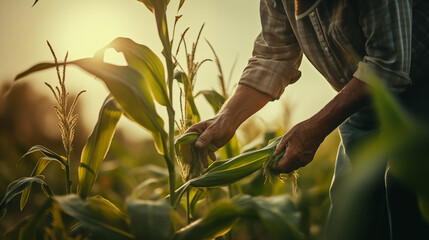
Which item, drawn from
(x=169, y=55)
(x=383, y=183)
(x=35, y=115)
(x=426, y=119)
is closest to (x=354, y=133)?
(x=383, y=183)

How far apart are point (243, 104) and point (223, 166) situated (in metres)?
0.37

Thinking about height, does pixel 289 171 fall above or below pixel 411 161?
below

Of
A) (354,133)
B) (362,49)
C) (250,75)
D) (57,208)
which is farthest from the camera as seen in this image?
(250,75)

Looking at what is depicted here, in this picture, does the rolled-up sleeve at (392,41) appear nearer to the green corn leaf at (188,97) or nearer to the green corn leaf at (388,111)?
the green corn leaf at (188,97)

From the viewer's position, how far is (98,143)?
1127 millimetres

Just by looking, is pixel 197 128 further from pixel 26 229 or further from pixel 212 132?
pixel 26 229

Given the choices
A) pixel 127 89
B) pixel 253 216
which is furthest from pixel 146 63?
pixel 253 216

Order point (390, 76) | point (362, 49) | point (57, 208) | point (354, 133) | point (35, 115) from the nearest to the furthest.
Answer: point (57, 208)
point (390, 76)
point (362, 49)
point (354, 133)
point (35, 115)

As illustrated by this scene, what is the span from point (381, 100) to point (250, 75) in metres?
1.12

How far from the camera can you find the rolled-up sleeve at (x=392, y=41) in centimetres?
109

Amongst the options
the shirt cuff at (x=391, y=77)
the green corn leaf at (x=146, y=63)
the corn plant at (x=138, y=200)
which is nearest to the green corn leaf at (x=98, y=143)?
the corn plant at (x=138, y=200)

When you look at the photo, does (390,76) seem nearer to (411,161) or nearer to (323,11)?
(323,11)

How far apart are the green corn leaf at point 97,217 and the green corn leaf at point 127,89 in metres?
0.23

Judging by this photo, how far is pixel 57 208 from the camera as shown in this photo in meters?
0.91
